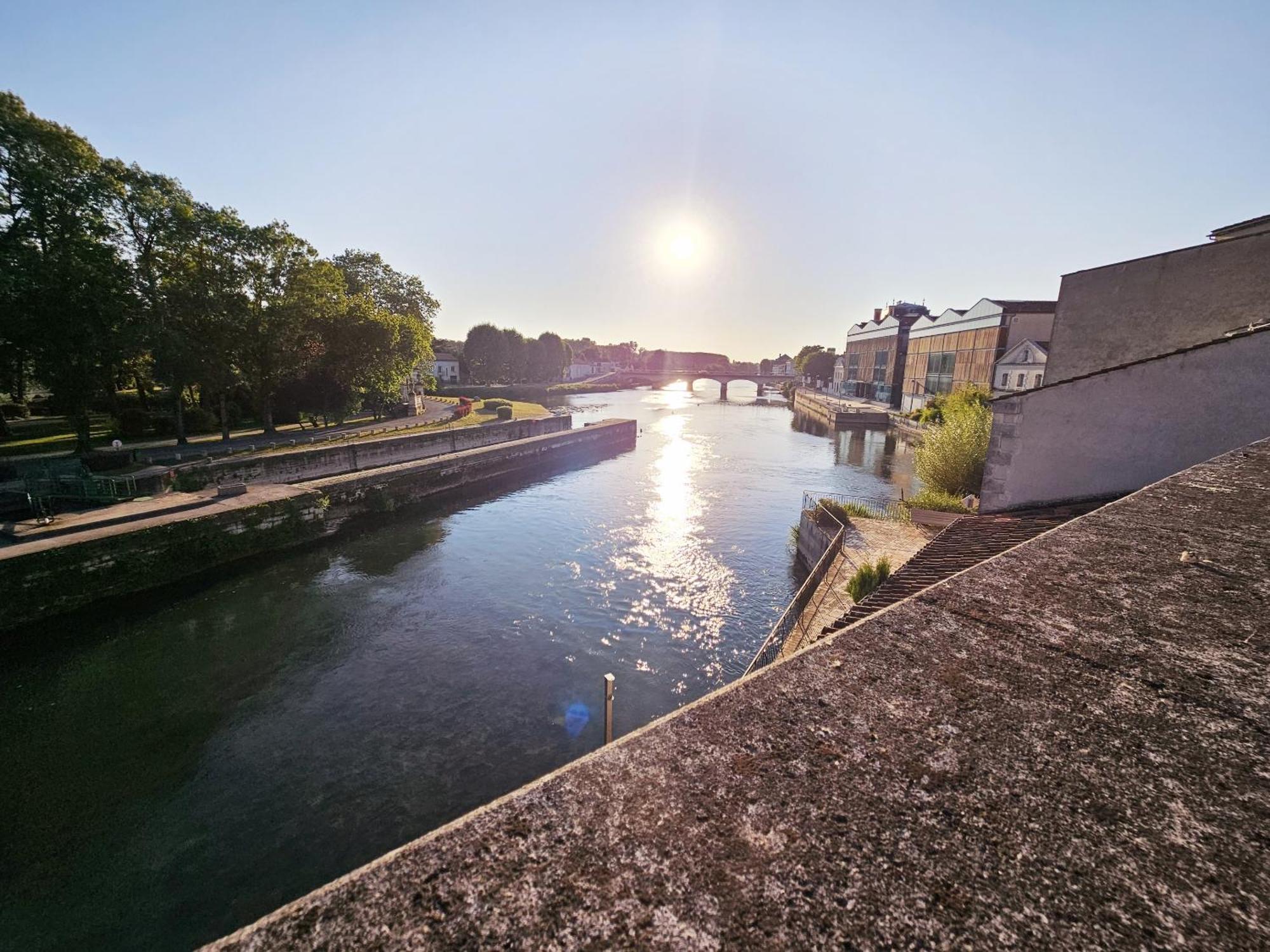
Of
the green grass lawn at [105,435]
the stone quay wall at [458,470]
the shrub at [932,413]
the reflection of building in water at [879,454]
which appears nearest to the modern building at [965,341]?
the shrub at [932,413]

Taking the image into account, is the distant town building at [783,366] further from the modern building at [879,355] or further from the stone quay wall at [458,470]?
the stone quay wall at [458,470]

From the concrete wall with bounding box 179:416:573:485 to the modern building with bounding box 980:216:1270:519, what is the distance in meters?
27.5

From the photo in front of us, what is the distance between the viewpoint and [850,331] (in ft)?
282

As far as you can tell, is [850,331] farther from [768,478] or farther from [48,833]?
[48,833]

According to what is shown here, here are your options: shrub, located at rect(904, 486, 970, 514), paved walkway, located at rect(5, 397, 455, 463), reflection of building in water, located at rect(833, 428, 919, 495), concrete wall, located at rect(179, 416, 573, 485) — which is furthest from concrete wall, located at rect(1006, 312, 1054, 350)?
paved walkway, located at rect(5, 397, 455, 463)

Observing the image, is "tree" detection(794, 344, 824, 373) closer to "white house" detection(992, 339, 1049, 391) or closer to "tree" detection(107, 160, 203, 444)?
"white house" detection(992, 339, 1049, 391)

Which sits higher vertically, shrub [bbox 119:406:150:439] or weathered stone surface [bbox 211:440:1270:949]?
weathered stone surface [bbox 211:440:1270:949]

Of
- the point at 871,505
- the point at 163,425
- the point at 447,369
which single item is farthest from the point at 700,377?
the point at 163,425

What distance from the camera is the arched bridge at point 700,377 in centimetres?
10762

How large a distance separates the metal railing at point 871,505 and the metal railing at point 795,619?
4614 mm

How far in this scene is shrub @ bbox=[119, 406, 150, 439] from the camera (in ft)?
101

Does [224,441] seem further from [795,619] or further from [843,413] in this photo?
[843,413]

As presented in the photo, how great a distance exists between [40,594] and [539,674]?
13.1 metres

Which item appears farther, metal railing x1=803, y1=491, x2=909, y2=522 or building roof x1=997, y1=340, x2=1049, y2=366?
building roof x1=997, y1=340, x2=1049, y2=366
